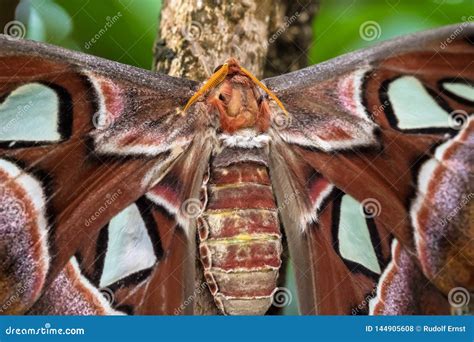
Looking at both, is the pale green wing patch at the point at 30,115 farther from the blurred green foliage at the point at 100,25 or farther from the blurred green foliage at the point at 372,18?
the blurred green foliage at the point at 372,18

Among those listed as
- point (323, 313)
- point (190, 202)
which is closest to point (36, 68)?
point (190, 202)

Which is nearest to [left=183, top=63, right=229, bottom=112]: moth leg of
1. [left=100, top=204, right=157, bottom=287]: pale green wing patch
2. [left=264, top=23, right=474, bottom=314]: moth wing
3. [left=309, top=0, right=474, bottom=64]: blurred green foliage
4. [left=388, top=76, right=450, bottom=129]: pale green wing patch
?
[left=264, top=23, right=474, bottom=314]: moth wing

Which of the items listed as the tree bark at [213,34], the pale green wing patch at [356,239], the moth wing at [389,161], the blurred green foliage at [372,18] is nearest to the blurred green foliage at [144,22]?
the blurred green foliage at [372,18]

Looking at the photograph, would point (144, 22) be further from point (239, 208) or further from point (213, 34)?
point (239, 208)

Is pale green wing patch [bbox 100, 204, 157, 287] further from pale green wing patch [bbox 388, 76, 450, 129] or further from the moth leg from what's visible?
pale green wing patch [bbox 388, 76, 450, 129]

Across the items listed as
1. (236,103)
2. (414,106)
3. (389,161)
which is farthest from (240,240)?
(414,106)

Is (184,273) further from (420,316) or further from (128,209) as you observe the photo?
(420,316)
